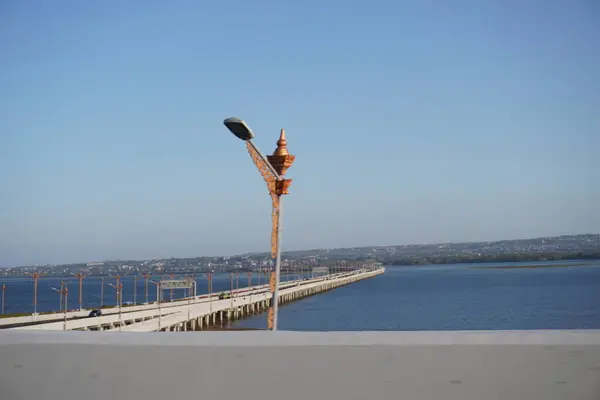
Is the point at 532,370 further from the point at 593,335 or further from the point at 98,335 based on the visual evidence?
the point at 98,335

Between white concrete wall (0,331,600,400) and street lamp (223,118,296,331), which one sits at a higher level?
street lamp (223,118,296,331)

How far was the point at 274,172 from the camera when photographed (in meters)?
8.68

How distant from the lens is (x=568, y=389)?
13.1ft

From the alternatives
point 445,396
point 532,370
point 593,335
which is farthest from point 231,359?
point 593,335

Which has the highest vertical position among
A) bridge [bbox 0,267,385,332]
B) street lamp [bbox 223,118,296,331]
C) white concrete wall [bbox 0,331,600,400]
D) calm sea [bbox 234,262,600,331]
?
street lamp [bbox 223,118,296,331]

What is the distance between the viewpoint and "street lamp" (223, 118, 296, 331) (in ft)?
26.9

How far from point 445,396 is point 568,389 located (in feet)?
2.52

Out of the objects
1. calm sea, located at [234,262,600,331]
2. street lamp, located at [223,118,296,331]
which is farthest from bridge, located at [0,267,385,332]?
street lamp, located at [223,118,296,331]

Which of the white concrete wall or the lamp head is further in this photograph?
the lamp head

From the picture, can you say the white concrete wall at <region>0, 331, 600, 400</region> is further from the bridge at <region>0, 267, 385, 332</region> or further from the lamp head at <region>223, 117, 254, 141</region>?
the bridge at <region>0, 267, 385, 332</region>

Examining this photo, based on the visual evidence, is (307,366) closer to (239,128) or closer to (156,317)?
(239,128)

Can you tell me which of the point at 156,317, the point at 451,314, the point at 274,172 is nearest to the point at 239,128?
the point at 274,172

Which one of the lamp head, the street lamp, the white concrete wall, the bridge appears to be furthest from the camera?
the bridge

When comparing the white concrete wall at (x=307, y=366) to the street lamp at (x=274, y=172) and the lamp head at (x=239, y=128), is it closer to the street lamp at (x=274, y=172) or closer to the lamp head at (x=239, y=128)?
the lamp head at (x=239, y=128)
